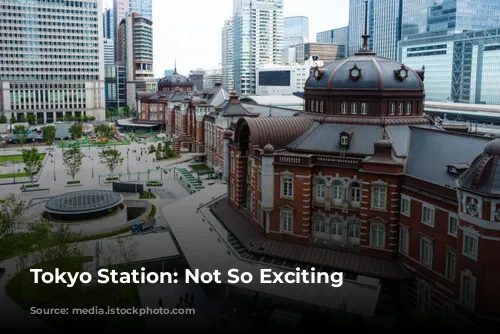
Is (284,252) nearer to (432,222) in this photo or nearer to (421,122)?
(432,222)

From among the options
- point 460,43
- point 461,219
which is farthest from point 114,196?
point 460,43

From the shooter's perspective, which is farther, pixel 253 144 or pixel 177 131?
pixel 177 131

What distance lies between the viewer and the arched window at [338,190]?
46.4m

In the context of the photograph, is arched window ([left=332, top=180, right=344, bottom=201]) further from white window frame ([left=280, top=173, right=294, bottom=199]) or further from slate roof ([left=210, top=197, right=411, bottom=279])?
slate roof ([left=210, top=197, right=411, bottom=279])

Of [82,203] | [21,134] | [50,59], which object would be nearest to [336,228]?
[82,203]

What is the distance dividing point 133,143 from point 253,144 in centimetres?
9809

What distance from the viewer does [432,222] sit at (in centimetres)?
3984

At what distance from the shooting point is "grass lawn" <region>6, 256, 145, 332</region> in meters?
35.6

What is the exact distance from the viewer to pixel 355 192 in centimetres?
4575

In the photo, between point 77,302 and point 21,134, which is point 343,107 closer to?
point 77,302

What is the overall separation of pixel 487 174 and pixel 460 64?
14809cm

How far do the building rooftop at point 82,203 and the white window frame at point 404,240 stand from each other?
3788 centimetres

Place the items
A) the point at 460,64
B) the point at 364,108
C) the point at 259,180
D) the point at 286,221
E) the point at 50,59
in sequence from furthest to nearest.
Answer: the point at 50,59 < the point at 460,64 < the point at 259,180 < the point at 364,108 < the point at 286,221

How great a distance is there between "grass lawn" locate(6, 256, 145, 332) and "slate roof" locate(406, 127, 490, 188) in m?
25.4
